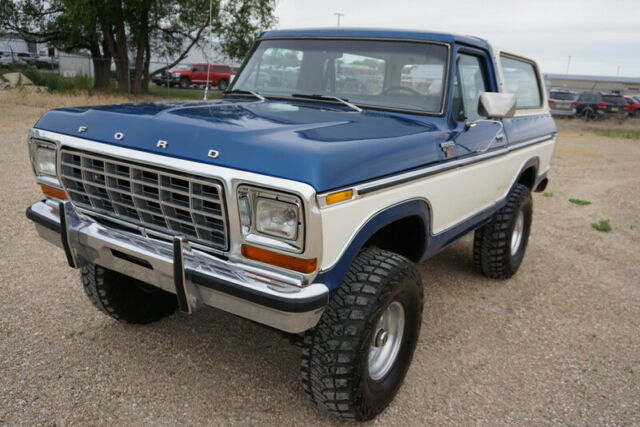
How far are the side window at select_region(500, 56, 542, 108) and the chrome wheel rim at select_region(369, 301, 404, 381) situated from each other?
8.28 feet

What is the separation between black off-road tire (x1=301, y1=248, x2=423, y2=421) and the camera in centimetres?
251

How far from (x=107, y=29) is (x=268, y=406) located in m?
19.2

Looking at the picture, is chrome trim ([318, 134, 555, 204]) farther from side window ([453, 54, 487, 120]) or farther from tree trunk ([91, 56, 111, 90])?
tree trunk ([91, 56, 111, 90])

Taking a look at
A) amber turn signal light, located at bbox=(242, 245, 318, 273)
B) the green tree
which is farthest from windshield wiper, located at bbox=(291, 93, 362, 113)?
the green tree

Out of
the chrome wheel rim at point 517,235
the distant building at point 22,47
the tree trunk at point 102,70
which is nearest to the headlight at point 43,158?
the chrome wheel rim at point 517,235

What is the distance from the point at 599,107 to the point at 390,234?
78.9ft

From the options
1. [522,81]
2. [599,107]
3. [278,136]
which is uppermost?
[522,81]

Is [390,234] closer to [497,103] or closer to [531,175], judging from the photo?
[497,103]

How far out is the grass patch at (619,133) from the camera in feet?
61.6

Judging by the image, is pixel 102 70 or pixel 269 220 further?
pixel 102 70

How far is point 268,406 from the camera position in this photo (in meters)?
2.94

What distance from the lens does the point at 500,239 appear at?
15.1ft

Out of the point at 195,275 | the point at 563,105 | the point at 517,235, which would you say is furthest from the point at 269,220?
the point at 563,105

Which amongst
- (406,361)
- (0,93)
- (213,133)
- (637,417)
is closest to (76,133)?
(213,133)
